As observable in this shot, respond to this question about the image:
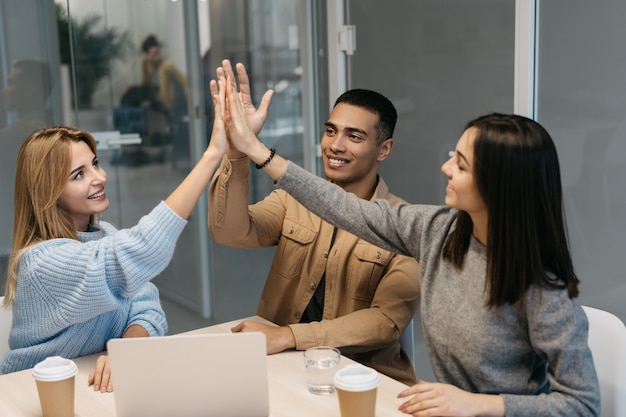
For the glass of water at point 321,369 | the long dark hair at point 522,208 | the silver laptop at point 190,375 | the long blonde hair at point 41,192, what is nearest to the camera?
the silver laptop at point 190,375

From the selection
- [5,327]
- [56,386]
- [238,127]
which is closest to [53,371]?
[56,386]

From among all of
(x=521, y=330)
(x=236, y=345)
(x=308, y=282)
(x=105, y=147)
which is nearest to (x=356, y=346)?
(x=308, y=282)

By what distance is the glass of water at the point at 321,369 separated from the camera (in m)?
1.63

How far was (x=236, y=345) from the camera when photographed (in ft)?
4.55

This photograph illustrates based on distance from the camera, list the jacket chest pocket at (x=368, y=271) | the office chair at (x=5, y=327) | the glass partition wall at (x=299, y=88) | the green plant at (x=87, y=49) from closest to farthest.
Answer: the office chair at (x=5, y=327)
the jacket chest pocket at (x=368, y=271)
the glass partition wall at (x=299, y=88)
the green plant at (x=87, y=49)

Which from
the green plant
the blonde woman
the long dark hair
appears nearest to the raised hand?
the blonde woman

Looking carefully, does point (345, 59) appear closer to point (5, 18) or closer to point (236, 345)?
point (5, 18)

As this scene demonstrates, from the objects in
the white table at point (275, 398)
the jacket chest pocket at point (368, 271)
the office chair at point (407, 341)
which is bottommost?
the office chair at point (407, 341)

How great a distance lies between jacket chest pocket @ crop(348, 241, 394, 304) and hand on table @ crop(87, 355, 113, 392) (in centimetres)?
76

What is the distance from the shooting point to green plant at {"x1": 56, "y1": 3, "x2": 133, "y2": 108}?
3160 millimetres

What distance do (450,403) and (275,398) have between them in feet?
1.20

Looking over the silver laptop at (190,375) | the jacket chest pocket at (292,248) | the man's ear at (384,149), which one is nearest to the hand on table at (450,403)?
the silver laptop at (190,375)

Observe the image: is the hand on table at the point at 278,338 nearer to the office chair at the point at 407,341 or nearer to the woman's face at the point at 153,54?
the office chair at the point at 407,341

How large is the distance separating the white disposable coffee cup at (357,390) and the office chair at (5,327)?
105 centimetres
